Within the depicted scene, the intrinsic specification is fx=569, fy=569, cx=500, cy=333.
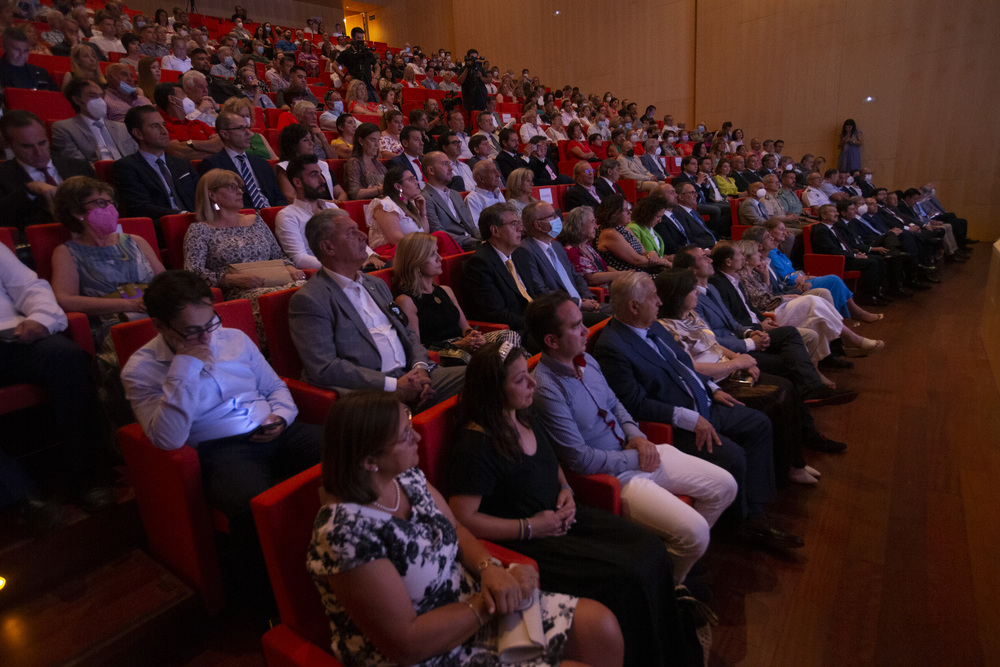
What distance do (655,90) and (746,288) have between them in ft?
26.8

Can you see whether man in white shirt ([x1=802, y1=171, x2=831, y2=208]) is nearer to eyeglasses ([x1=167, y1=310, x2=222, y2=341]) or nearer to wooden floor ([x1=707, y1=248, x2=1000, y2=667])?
wooden floor ([x1=707, y1=248, x2=1000, y2=667])

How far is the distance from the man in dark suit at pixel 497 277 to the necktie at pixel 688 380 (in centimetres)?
69

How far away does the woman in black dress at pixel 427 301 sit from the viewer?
Result: 2.12 meters

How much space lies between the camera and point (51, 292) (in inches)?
70.6

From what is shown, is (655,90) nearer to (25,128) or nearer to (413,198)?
(413,198)

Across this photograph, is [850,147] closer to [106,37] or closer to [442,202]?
[442,202]

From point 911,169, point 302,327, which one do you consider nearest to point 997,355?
point 302,327

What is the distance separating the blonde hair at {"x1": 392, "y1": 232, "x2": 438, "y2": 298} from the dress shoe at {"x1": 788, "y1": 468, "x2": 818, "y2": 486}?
1.60 m

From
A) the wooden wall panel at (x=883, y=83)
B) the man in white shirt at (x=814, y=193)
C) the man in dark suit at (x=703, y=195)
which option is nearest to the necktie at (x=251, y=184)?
the man in dark suit at (x=703, y=195)

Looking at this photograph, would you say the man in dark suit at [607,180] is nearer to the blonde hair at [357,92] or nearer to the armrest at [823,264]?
the armrest at [823,264]

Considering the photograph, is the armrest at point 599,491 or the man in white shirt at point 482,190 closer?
the armrest at point 599,491

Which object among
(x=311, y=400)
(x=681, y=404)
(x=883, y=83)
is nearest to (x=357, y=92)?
(x=311, y=400)

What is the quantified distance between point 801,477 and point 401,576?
1.80 meters

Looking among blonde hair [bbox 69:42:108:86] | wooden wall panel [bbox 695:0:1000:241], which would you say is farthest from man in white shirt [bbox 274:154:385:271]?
wooden wall panel [bbox 695:0:1000:241]
